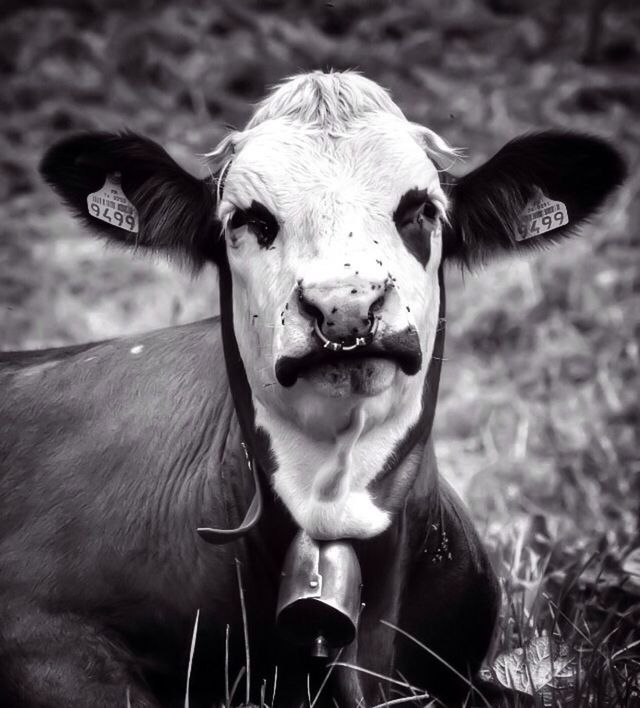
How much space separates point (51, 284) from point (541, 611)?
5288 mm

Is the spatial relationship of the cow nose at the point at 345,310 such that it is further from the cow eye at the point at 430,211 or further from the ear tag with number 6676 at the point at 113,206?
the ear tag with number 6676 at the point at 113,206

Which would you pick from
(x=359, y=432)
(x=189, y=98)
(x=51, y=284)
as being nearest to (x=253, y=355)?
(x=359, y=432)

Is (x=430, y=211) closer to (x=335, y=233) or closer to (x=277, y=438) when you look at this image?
(x=335, y=233)

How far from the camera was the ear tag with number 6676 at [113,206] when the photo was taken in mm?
3418

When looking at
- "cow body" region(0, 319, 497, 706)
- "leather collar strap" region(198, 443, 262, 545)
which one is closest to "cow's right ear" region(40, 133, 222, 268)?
"cow body" region(0, 319, 497, 706)

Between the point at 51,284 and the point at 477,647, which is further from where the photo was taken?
the point at 51,284

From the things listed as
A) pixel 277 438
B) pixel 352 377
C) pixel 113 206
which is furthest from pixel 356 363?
pixel 113 206

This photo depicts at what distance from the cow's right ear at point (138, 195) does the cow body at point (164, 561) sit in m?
0.48

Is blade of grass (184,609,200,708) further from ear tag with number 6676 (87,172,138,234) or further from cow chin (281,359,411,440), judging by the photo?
ear tag with number 6676 (87,172,138,234)

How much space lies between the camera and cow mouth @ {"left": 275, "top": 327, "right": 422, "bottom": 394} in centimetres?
274

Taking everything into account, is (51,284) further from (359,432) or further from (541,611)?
(359,432)

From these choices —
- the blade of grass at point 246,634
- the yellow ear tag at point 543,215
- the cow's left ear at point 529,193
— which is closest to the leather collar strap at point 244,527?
the blade of grass at point 246,634

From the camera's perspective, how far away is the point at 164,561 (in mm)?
3312

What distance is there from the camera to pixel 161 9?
36.2ft
